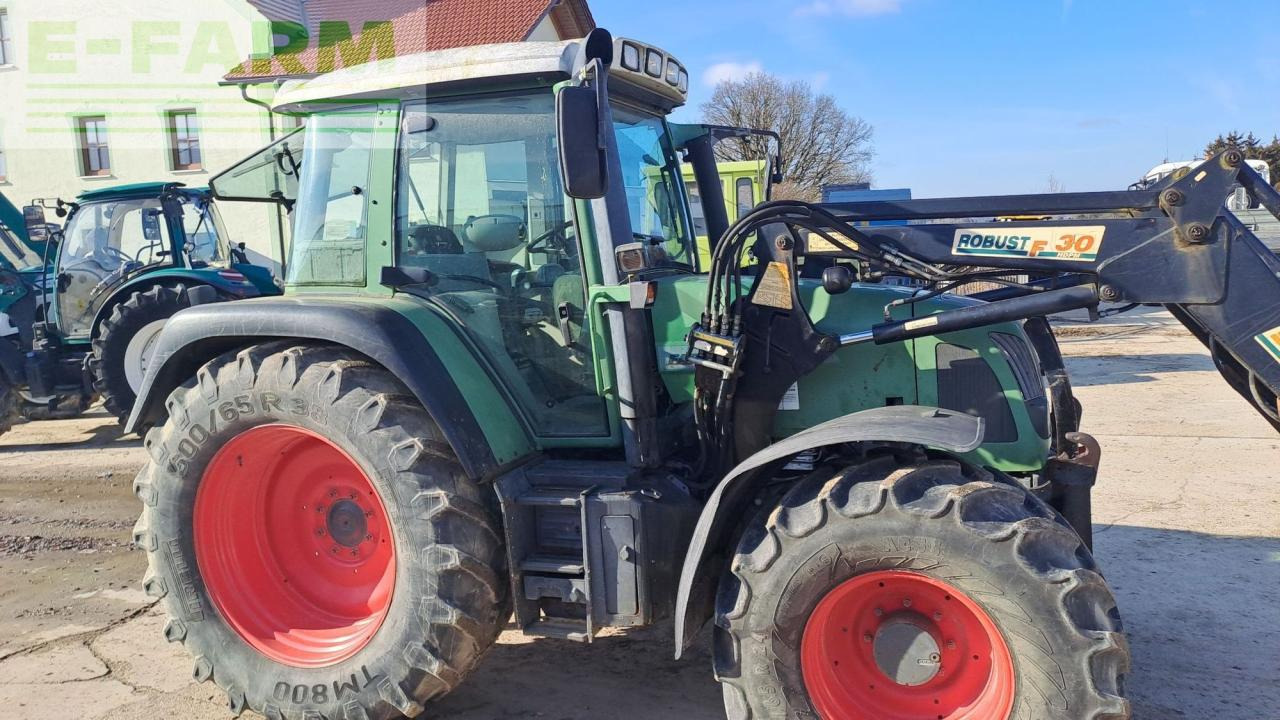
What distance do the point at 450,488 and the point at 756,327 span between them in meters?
1.22

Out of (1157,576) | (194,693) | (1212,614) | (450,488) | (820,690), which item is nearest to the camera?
(820,690)

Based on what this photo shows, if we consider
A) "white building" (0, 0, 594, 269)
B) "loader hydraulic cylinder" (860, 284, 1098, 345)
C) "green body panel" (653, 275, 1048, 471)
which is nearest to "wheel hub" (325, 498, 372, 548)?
"green body panel" (653, 275, 1048, 471)

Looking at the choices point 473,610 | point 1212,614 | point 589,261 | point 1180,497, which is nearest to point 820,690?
point 473,610

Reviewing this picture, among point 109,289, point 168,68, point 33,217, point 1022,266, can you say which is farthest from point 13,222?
point 1022,266

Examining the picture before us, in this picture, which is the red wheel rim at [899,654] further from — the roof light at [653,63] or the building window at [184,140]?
the building window at [184,140]

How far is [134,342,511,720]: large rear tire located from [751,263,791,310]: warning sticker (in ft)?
4.03

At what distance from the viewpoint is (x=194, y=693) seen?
3730mm

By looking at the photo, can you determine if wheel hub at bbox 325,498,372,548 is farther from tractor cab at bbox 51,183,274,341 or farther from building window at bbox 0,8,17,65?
building window at bbox 0,8,17,65

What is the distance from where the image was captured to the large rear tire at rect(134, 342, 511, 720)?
10.2ft

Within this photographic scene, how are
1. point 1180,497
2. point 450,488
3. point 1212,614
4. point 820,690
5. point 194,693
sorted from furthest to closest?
point 1180,497 < point 1212,614 < point 194,693 < point 450,488 < point 820,690

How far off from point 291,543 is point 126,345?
6.14 m

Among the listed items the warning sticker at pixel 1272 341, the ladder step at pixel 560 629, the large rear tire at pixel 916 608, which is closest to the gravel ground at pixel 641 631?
the ladder step at pixel 560 629

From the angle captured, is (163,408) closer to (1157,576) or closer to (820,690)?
(820,690)

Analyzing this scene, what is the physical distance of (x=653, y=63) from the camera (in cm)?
349
